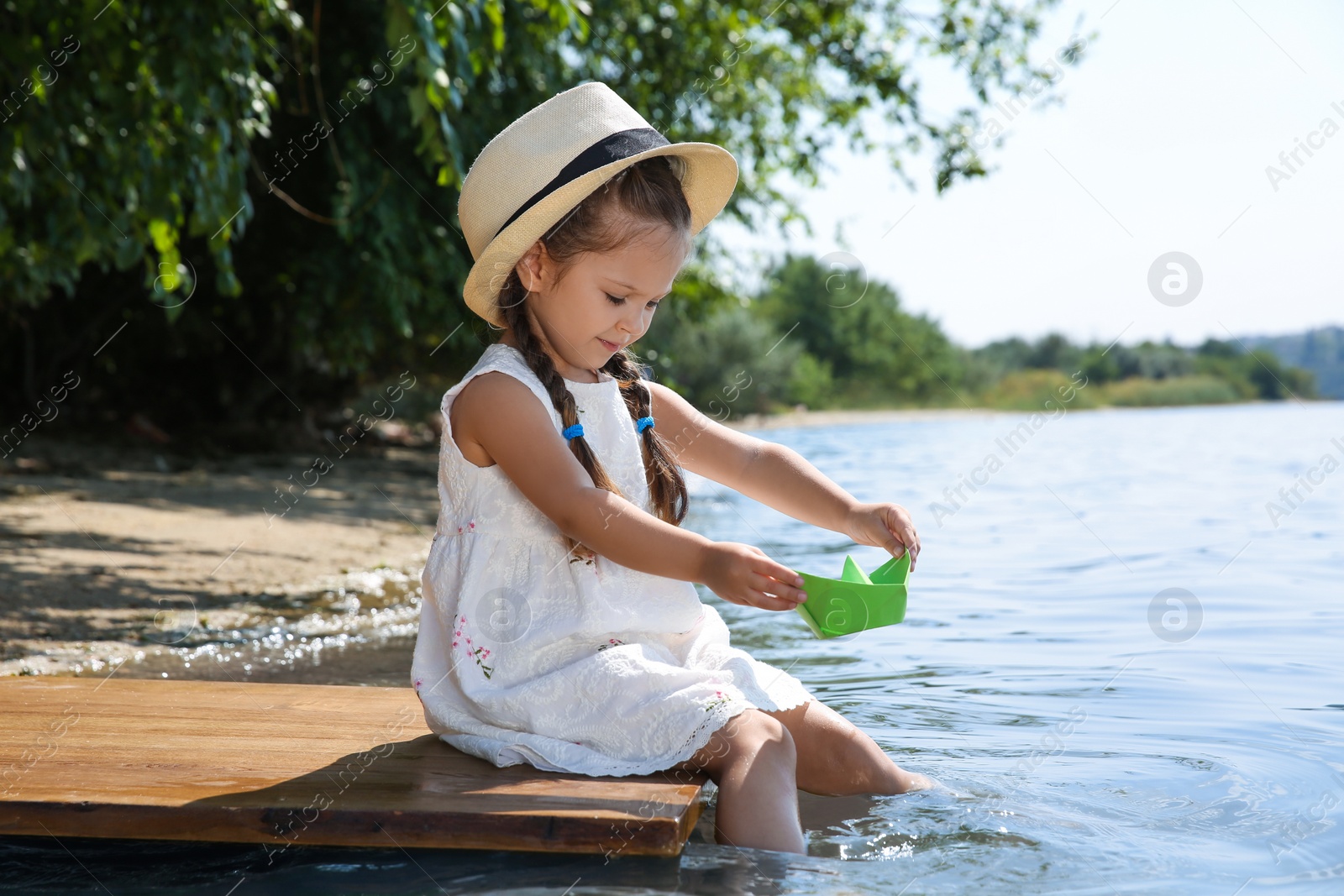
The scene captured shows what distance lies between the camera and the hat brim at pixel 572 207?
2.18 m


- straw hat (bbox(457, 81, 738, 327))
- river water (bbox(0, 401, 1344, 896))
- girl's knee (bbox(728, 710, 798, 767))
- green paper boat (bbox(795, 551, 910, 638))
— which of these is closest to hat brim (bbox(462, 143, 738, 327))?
straw hat (bbox(457, 81, 738, 327))

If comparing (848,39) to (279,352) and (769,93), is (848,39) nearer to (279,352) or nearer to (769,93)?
(769,93)

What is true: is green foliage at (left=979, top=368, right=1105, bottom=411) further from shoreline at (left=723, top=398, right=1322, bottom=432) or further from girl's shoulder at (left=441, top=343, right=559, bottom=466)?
girl's shoulder at (left=441, top=343, right=559, bottom=466)

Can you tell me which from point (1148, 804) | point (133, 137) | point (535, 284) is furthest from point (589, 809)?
point (133, 137)

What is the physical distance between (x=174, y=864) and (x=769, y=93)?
35.8 feet

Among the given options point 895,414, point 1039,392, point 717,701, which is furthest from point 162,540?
point 1039,392

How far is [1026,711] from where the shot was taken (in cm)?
321

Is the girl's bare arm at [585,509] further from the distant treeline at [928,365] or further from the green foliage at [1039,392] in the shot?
the green foliage at [1039,392]

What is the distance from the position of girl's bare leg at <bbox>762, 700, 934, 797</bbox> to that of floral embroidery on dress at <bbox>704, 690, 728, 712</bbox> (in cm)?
18

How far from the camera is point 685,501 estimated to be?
8.00 feet

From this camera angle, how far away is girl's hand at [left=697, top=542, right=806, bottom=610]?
1.95 m

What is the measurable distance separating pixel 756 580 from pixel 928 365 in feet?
118

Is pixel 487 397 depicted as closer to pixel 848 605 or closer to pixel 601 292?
pixel 601 292

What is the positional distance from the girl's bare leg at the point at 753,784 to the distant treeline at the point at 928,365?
22.3m
